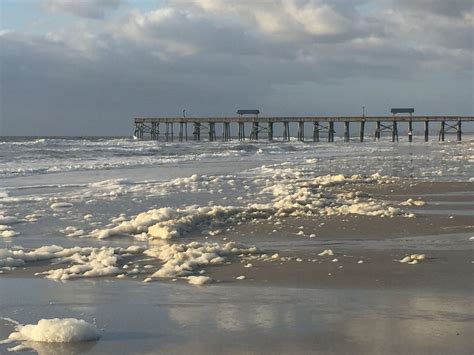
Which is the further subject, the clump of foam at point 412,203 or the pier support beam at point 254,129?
the pier support beam at point 254,129

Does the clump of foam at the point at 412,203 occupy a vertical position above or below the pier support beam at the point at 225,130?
below

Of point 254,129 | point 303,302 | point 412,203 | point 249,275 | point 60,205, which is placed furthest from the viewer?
point 254,129

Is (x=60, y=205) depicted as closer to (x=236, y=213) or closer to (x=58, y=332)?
(x=236, y=213)

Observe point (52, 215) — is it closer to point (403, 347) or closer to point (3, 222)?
point (3, 222)

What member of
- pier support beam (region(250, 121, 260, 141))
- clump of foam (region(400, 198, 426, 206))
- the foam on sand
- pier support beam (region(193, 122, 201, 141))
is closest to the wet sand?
the foam on sand

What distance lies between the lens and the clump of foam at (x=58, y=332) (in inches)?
153

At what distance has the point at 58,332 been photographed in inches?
153

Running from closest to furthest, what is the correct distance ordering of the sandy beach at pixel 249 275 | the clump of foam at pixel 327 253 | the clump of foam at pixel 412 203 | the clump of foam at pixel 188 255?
the sandy beach at pixel 249 275, the clump of foam at pixel 188 255, the clump of foam at pixel 327 253, the clump of foam at pixel 412 203

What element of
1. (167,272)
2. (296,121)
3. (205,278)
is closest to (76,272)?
(167,272)

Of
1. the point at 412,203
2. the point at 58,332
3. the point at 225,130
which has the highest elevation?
the point at 225,130

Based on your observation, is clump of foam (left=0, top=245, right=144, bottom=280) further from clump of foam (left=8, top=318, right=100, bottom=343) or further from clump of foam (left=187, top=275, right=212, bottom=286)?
clump of foam (left=8, top=318, right=100, bottom=343)

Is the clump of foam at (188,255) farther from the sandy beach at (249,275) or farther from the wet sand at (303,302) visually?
the wet sand at (303,302)

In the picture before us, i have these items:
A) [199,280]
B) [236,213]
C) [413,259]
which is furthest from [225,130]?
[199,280]

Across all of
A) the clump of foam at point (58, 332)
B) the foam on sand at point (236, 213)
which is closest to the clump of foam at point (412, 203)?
the foam on sand at point (236, 213)
